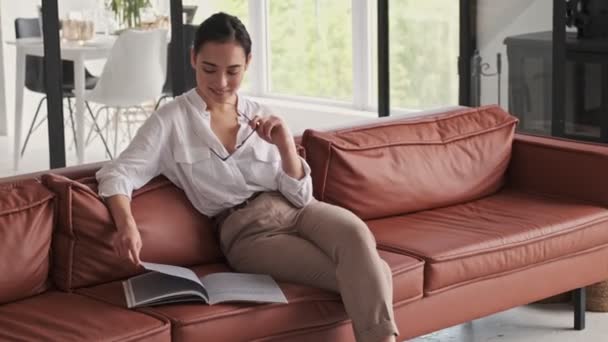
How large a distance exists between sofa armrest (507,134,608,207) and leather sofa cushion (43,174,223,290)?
1479mm

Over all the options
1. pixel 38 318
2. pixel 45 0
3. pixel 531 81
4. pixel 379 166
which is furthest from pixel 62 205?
pixel 531 81

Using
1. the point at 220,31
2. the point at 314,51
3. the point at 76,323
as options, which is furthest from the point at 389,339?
the point at 314,51

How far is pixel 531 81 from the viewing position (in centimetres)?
616

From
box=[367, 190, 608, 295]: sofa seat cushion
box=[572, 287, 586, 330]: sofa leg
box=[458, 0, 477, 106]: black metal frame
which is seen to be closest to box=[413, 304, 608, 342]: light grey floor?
box=[572, 287, 586, 330]: sofa leg

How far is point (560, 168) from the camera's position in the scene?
13.7 feet

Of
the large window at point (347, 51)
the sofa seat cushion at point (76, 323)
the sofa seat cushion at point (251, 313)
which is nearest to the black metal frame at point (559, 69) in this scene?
the large window at point (347, 51)

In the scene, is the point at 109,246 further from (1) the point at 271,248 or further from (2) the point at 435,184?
(2) the point at 435,184

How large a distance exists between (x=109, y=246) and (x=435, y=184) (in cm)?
131

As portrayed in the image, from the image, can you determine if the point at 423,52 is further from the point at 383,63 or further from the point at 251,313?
the point at 251,313

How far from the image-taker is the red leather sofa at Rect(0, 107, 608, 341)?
9.89 ft

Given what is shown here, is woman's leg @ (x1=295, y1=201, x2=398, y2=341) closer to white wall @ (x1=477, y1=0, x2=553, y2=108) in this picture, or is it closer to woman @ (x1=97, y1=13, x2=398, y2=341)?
woman @ (x1=97, y1=13, x2=398, y2=341)

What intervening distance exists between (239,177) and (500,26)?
3.20 metres

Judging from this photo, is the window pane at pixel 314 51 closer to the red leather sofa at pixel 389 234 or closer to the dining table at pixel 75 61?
the dining table at pixel 75 61

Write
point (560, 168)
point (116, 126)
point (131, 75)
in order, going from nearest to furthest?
point (560, 168) → point (116, 126) → point (131, 75)
